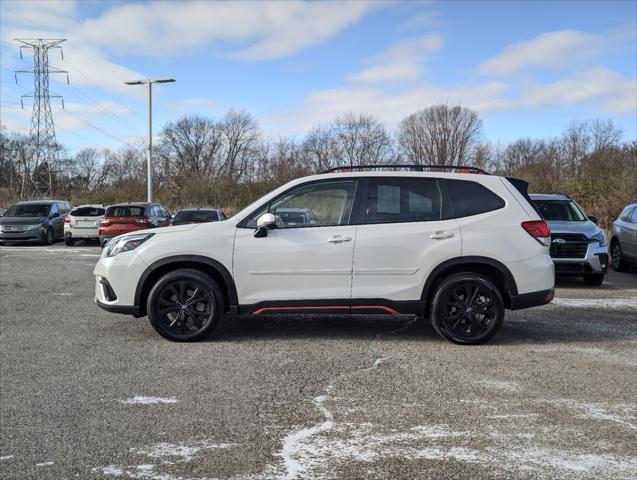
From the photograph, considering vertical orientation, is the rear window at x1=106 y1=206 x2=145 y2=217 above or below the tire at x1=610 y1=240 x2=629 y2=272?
above

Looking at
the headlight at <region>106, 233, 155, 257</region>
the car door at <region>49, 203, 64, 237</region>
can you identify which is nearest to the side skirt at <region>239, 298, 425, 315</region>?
the headlight at <region>106, 233, 155, 257</region>

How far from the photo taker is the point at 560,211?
11.8 meters

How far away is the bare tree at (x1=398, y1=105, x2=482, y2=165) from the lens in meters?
67.6

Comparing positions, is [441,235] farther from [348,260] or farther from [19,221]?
[19,221]

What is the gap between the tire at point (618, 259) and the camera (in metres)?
13.2

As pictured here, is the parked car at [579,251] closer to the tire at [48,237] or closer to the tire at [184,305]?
the tire at [184,305]

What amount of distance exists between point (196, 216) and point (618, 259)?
11.3 metres

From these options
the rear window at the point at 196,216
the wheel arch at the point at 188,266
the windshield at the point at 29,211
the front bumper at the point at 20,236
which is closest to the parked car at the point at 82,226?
the front bumper at the point at 20,236

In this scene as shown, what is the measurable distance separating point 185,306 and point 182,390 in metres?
1.62

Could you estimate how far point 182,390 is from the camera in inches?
180

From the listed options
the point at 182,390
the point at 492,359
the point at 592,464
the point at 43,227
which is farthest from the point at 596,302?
the point at 43,227

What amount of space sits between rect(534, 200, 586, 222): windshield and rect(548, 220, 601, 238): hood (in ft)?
1.14

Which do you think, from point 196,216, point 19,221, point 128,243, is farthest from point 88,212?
point 128,243

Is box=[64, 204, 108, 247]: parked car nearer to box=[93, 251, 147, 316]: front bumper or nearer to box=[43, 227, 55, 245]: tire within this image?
box=[43, 227, 55, 245]: tire
